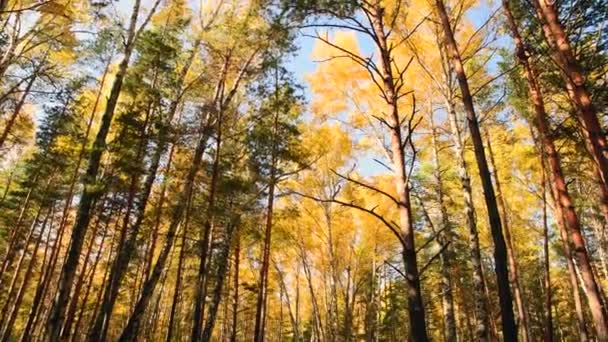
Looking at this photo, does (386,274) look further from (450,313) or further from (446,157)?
(450,313)

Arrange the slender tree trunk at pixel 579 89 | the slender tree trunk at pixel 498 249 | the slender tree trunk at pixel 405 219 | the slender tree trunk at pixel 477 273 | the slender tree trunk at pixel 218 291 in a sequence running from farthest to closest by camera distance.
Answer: the slender tree trunk at pixel 218 291 → the slender tree trunk at pixel 477 273 → the slender tree trunk at pixel 579 89 → the slender tree trunk at pixel 498 249 → the slender tree trunk at pixel 405 219

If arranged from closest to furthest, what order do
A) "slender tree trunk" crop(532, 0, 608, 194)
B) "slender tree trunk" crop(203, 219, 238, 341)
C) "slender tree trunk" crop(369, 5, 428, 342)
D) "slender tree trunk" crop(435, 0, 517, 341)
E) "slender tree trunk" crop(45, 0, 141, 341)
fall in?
"slender tree trunk" crop(369, 5, 428, 342)
"slender tree trunk" crop(435, 0, 517, 341)
"slender tree trunk" crop(532, 0, 608, 194)
"slender tree trunk" crop(45, 0, 141, 341)
"slender tree trunk" crop(203, 219, 238, 341)

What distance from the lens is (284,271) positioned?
22594 mm

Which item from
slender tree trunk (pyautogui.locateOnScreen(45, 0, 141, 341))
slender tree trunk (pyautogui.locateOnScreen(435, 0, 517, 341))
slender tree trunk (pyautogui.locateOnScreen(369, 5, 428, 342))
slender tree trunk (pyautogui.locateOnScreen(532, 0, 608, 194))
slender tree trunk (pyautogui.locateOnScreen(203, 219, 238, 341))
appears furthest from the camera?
slender tree trunk (pyautogui.locateOnScreen(203, 219, 238, 341))

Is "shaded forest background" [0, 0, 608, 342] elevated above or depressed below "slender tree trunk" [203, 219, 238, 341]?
above

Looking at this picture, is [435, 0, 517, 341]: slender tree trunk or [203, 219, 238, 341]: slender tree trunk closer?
[435, 0, 517, 341]: slender tree trunk

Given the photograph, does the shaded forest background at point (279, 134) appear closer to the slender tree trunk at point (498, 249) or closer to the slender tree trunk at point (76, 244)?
the slender tree trunk at point (76, 244)

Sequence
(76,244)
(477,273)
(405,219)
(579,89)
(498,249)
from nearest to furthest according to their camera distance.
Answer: (405,219), (498,249), (579,89), (76,244), (477,273)

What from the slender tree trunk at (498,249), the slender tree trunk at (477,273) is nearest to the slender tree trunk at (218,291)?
the slender tree trunk at (477,273)

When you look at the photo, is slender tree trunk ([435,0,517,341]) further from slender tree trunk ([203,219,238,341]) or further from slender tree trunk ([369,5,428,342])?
slender tree trunk ([203,219,238,341])

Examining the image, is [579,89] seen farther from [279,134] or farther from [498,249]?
[279,134]

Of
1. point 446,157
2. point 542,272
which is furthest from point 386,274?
point 446,157

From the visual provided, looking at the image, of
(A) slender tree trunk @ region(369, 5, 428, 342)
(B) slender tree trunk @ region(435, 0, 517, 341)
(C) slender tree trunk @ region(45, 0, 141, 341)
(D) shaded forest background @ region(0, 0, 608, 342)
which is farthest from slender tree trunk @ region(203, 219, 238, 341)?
(A) slender tree trunk @ region(369, 5, 428, 342)

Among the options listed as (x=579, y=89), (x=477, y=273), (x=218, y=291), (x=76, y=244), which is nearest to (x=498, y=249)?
(x=579, y=89)
